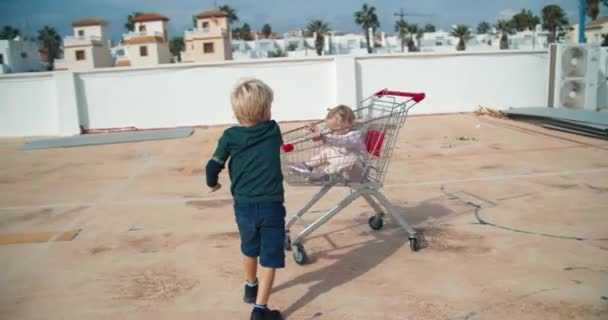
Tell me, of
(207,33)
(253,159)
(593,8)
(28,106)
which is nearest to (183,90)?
(28,106)

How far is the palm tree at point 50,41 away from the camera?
103156 mm

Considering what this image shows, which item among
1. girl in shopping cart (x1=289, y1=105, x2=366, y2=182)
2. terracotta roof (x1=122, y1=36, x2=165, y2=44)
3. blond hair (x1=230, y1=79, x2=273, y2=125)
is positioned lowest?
girl in shopping cart (x1=289, y1=105, x2=366, y2=182)

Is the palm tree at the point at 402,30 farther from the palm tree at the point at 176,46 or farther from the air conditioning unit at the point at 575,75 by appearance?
the air conditioning unit at the point at 575,75

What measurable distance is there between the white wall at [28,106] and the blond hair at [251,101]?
12680 millimetres

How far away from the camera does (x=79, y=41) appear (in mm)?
61531

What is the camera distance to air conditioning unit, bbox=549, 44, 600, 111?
531 inches

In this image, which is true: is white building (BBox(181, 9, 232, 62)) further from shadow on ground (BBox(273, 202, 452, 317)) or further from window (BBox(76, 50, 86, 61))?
shadow on ground (BBox(273, 202, 452, 317))

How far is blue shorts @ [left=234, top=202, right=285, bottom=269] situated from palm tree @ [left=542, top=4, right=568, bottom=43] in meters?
95.7

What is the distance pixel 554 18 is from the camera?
288 ft

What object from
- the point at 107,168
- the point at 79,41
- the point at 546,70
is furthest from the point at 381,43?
the point at 107,168

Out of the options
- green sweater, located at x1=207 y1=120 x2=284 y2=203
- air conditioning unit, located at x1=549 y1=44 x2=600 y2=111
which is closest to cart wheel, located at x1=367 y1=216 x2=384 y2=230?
green sweater, located at x1=207 y1=120 x2=284 y2=203

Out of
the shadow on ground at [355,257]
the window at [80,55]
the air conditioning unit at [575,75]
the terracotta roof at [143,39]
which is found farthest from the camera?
the terracotta roof at [143,39]

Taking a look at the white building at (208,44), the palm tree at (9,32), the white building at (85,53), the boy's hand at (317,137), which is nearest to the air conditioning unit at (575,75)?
the boy's hand at (317,137)

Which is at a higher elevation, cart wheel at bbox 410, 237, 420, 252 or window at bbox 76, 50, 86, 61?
window at bbox 76, 50, 86, 61
